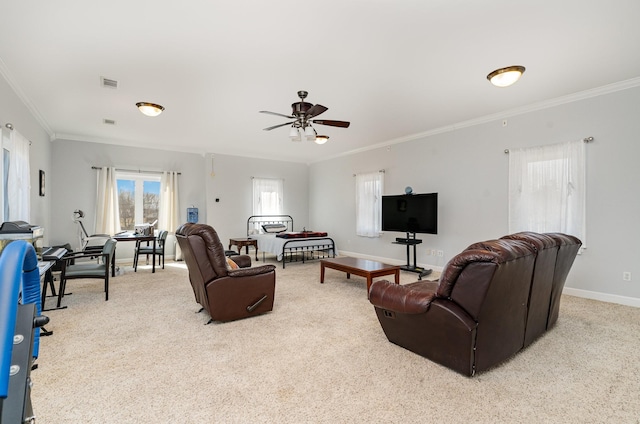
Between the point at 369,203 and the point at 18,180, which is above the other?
the point at 18,180

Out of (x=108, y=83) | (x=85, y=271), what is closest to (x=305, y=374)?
(x=85, y=271)

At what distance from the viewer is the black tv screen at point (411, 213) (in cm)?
561

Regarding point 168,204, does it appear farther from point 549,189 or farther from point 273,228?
point 549,189

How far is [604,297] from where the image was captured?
4.12 meters

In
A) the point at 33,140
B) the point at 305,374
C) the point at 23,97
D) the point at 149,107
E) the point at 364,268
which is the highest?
the point at 23,97

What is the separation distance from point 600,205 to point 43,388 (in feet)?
19.6

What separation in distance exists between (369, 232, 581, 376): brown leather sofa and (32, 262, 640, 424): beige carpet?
0.13 metres

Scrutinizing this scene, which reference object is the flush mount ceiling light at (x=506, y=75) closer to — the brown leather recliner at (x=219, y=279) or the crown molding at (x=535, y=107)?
the crown molding at (x=535, y=107)

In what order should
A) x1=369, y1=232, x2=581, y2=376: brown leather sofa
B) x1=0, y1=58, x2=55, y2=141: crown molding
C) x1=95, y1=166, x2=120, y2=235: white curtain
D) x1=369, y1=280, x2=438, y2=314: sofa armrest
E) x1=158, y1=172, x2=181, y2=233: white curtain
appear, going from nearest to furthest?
x1=369, y1=232, x2=581, y2=376: brown leather sofa → x1=369, y1=280, x2=438, y2=314: sofa armrest → x1=0, y1=58, x2=55, y2=141: crown molding → x1=95, y1=166, x2=120, y2=235: white curtain → x1=158, y1=172, x2=181, y2=233: white curtain

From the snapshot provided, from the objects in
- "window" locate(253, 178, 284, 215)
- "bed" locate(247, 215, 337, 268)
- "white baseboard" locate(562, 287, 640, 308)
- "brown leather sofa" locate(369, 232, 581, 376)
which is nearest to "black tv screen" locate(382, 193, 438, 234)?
"bed" locate(247, 215, 337, 268)

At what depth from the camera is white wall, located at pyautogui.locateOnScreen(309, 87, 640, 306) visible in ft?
12.9

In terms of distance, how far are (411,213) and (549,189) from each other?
2136mm

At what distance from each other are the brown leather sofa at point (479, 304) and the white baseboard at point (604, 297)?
6.80 feet

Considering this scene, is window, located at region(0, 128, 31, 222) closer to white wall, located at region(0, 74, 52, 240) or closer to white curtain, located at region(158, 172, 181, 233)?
white wall, located at region(0, 74, 52, 240)
